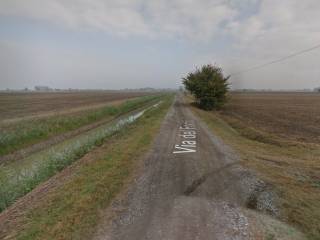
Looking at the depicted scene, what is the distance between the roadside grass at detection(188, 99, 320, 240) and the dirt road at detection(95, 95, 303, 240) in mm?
364

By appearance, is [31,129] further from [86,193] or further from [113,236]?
[113,236]

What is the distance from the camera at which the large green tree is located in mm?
33844

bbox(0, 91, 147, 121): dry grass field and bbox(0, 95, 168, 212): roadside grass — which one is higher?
bbox(0, 95, 168, 212): roadside grass

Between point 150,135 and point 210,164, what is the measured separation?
6487mm

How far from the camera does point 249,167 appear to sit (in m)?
7.93

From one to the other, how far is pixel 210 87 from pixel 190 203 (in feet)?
98.3

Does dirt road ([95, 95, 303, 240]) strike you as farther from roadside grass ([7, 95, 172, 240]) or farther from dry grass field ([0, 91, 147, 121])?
dry grass field ([0, 91, 147, 121])

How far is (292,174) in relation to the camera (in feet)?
24.1

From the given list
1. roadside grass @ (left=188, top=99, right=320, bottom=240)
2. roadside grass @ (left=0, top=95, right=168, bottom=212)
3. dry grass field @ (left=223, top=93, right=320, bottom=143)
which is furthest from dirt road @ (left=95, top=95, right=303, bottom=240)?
dry grass field @ (left=223, top=93, right=320, bottom=143)

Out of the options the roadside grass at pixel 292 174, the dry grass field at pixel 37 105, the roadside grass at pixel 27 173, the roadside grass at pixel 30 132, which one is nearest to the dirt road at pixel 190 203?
the roadside grass at pixel 292 174

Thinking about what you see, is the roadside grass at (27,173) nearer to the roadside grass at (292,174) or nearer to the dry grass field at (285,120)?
the roadside grass at (292,174)

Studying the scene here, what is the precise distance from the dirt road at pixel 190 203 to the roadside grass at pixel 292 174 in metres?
0.36

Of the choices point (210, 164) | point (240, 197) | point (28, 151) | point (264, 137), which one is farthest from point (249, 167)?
point (28, 151)

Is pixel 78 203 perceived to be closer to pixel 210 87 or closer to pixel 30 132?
pixel 30 132
